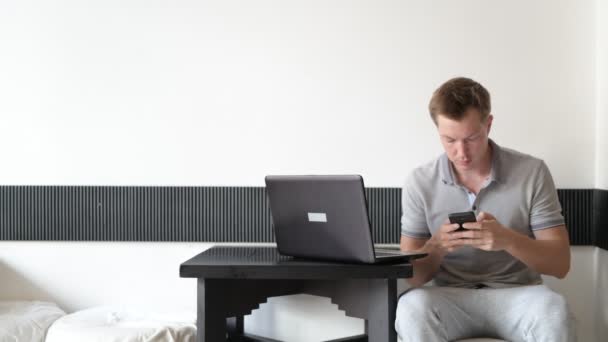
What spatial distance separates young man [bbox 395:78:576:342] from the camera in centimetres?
241

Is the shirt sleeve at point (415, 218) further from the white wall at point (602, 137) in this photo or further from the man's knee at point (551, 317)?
the white wall at point (602, 137)

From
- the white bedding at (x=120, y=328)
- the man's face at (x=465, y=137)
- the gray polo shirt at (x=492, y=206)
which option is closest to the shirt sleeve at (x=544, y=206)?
the gray polo shirt at (x=492, y=206)

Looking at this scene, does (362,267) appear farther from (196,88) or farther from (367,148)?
(196,88)

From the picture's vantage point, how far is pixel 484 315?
2.51 meters

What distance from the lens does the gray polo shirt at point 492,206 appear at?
2684 mm

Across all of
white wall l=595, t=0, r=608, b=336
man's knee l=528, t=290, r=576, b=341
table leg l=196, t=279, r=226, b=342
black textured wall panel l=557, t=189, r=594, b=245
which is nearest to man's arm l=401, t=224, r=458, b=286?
man's knee l=528, t=290, r=576, b=341

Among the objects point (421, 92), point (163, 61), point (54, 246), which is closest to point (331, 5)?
point (421, 92)

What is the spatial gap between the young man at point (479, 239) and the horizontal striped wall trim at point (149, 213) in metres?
0.65

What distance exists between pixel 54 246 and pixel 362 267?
1.88 metres

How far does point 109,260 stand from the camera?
11.6ft

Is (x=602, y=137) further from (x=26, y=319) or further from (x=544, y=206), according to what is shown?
(x=26, y=319)

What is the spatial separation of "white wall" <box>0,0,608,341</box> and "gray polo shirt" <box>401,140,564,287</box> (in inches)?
24.2

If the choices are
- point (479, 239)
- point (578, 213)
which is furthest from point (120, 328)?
point (578, 213)

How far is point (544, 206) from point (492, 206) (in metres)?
0.19
